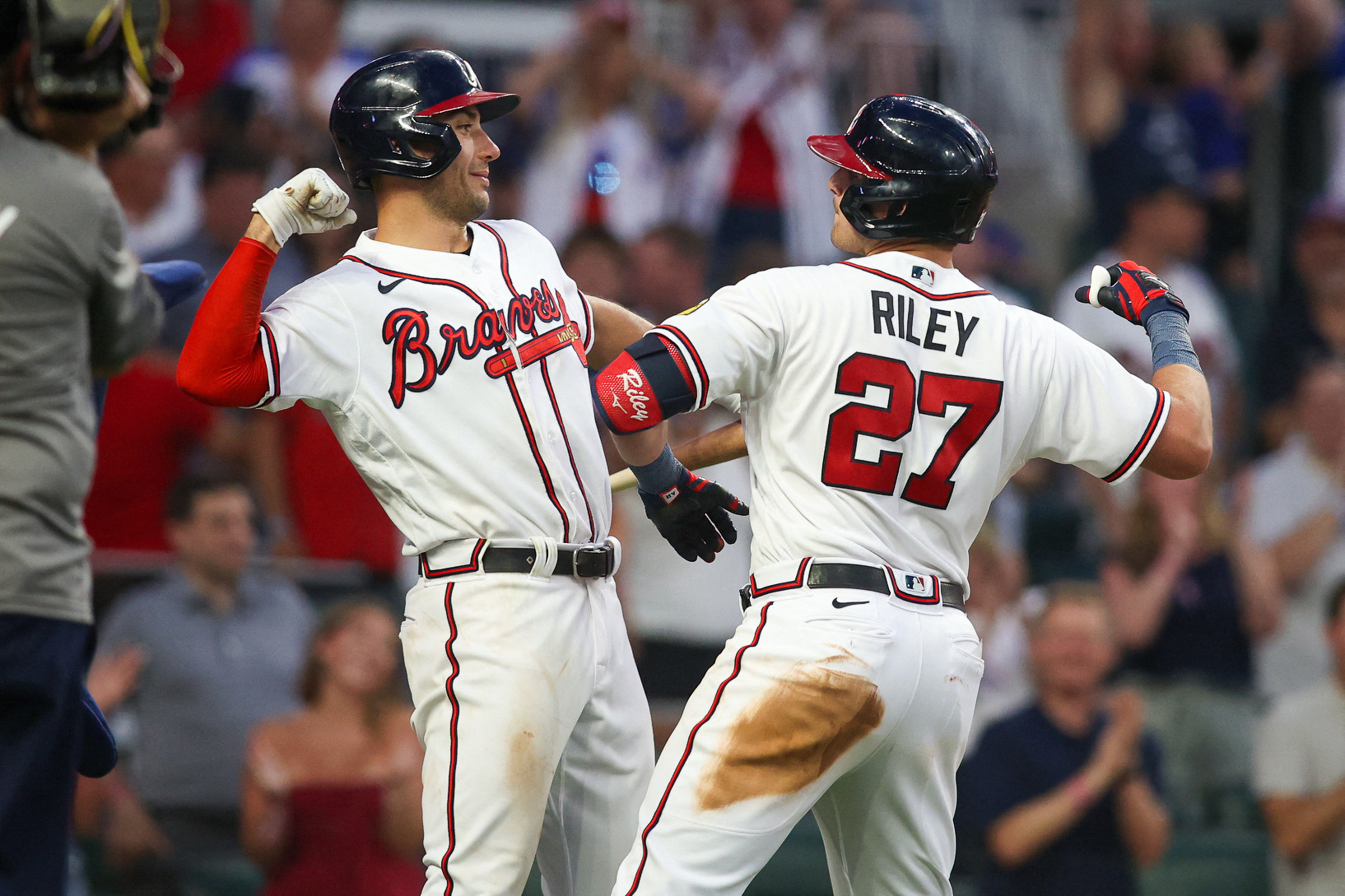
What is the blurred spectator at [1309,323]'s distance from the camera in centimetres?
912

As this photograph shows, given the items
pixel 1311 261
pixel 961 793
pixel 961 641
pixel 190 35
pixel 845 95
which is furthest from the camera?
pixel 845 95

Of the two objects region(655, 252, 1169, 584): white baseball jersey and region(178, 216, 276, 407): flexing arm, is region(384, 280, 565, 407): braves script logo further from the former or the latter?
region(655, 252, 1169, 584): white baseball jersey

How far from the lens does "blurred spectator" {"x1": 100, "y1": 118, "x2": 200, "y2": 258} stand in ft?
25.4

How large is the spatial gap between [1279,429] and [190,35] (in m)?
6.44

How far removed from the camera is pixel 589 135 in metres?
8.89

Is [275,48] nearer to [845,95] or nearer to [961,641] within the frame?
[845,95]

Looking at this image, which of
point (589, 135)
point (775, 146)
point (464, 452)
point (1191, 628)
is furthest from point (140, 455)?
point (1191, 628)

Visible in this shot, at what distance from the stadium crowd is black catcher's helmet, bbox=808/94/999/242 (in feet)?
9.78

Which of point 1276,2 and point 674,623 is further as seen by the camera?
point 1276,2

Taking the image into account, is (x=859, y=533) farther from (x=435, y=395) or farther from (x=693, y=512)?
(x=435, y=395)

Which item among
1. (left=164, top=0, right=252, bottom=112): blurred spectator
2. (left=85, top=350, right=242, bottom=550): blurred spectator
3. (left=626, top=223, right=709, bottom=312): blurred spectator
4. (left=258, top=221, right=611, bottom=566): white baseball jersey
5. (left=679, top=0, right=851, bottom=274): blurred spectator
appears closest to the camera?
(left=258, top=221, right=611, bottom=566): white baseball jersey

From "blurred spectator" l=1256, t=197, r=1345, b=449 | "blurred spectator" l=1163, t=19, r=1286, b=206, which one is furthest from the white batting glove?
"blurred spectator" l=1163, t=19, r=1286, b=206

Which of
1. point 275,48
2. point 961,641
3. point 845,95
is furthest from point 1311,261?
point 961,641

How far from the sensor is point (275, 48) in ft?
29.8
